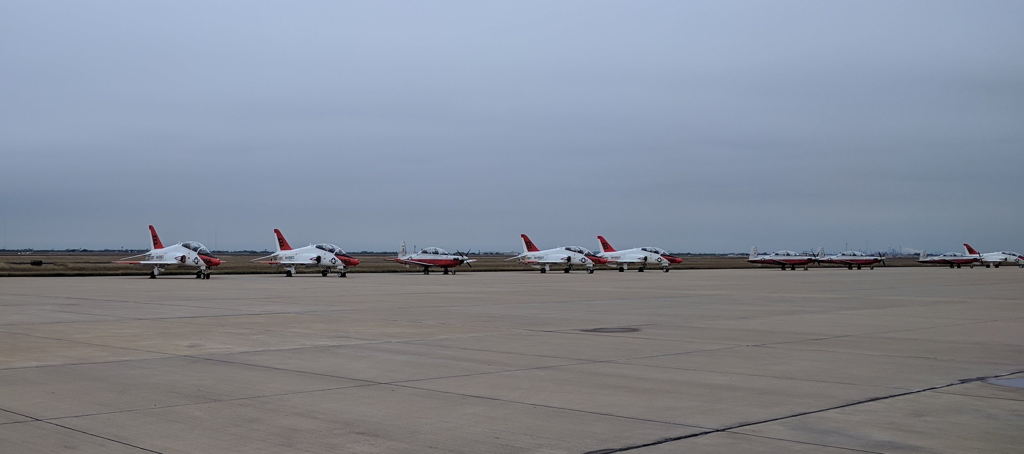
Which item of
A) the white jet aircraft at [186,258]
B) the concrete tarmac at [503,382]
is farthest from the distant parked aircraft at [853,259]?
the concrete tarmac at [503,382]

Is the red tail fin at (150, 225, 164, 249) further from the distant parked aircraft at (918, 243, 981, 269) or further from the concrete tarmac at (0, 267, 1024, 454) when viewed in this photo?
the distant parked aircraft at (918, 243, 981, 269)

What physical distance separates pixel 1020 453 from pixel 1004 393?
3464 mm

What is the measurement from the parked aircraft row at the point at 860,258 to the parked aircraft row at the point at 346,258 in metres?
16.0

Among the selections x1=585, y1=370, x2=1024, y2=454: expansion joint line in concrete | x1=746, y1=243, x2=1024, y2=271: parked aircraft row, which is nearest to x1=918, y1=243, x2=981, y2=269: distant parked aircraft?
x1=746, y1=243, x2=1024, y2=271: parked aircraft row

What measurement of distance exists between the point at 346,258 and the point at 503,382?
43.1 meters

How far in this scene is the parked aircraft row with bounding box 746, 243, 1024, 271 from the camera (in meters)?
83.0

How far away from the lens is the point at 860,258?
8806 centimetres

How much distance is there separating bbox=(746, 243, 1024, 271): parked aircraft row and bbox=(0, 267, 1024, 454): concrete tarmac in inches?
2482

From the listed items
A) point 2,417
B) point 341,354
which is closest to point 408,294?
point 341,354

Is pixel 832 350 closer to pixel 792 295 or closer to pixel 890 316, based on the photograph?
pixel 890 316

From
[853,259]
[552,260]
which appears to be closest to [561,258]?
[552,260]

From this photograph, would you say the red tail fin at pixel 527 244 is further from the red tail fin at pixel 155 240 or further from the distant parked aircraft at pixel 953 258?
the distant parked aircraft at pixel 953 258

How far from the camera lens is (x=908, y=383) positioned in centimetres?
1082

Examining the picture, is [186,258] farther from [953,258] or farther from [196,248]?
[953,258]
